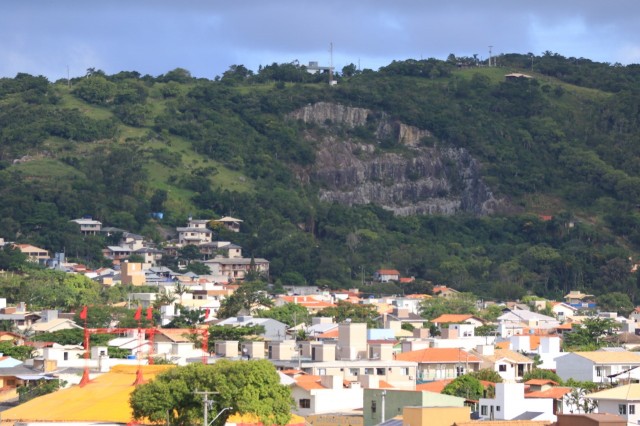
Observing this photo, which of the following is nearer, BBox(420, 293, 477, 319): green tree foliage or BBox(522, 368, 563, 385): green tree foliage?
BBox(522, 368, 563, 385): green tree foliage

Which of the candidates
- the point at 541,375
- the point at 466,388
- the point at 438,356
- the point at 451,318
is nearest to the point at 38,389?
the point at 466,388

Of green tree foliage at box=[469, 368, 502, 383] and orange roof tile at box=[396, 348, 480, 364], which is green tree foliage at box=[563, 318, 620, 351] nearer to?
orange roof tile at box=[396, 348, 480, 364]

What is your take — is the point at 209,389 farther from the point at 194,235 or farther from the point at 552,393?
the point at 194,235

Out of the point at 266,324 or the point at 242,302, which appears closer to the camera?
the point at 266,324

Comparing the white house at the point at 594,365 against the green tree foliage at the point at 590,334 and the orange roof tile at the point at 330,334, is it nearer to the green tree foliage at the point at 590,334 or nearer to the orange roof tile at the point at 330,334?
the green tree foliage at the point at 590,334

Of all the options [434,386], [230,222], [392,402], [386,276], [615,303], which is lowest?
[434,386]

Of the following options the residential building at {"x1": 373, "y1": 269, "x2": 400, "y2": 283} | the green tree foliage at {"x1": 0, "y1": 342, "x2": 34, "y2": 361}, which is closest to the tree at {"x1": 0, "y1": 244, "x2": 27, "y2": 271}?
the residential building at {"x1": 373, "y1": 269, "x2": 400, "y2": 283}

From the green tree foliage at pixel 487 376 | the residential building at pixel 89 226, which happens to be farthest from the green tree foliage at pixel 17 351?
the residential building at pixel 89 226

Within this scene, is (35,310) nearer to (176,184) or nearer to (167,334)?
(167,334)
